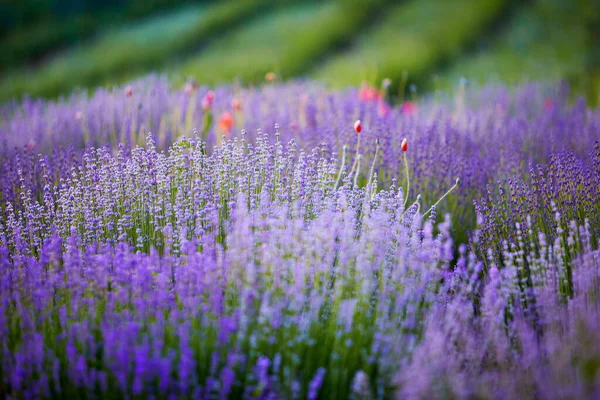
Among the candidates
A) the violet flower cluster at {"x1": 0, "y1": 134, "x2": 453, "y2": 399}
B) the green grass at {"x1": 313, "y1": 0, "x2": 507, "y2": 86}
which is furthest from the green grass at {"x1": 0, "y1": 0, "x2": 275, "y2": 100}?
the violet flower cluster at {"x1": 0, "y1": 134, "x2": 453, "y2": 399}

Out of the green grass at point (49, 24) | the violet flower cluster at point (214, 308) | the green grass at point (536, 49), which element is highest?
the green grass at point (49, 24)

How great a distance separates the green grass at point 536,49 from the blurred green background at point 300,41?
2 centimetres

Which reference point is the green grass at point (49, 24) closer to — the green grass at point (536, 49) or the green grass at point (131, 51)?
the green grass at point (131, 51)

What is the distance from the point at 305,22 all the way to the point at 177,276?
7.31 meters

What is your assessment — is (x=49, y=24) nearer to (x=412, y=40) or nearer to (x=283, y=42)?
(x=283, y=42)

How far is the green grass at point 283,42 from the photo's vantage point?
23.6 ft

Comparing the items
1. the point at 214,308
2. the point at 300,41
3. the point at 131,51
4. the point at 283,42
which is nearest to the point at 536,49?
the point at 300,41

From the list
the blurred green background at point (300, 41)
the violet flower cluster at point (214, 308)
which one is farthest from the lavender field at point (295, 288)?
the blurred green background at point (300, 41)

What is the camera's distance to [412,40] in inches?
327

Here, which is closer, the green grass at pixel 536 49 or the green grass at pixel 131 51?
the green grass at pixel 131 51

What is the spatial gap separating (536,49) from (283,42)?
3905 mm

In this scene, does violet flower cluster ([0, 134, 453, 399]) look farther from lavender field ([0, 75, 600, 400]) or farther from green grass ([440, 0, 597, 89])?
green grass ([440, 0, 597, 89])

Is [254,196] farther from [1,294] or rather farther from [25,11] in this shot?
[25,11]

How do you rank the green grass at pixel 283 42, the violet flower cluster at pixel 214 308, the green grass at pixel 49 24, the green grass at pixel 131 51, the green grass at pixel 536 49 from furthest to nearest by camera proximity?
the green grass at pixel 49 24 → the green grass at pixel 536 49 → the green grass at pixel 283 42 → the green grass at pixel 131 51 → the violet flower cluster at pixel 214 308
